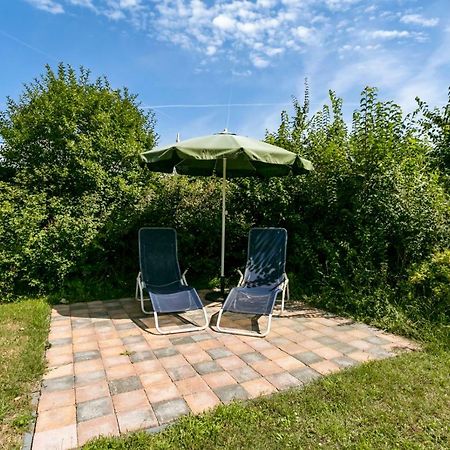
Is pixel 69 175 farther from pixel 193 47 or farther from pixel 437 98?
pixel 437 98

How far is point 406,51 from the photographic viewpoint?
5988 millimetres

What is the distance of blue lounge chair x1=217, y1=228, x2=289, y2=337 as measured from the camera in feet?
15.1

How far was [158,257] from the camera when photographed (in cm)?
551

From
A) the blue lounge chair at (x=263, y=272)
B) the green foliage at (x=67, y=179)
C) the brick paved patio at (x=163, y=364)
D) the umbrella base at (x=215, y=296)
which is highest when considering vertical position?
the green foliage at (x=67, y=179)

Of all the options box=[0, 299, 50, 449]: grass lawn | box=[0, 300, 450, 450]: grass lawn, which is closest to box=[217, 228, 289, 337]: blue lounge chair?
box=[0, 300, 450, 450]: grass lawn

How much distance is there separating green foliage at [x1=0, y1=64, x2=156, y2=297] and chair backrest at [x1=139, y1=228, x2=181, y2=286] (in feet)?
2.95

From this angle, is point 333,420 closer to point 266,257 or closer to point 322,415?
point 322,415

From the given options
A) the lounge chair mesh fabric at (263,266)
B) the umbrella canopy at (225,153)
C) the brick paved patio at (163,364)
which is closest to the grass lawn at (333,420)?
the brick paved patio at (163,364)

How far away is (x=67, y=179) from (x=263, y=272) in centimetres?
471

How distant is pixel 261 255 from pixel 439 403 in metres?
3.35

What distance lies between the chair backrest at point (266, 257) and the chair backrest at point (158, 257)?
4.12ft

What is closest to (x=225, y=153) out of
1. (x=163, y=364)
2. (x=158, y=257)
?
(x=158, y=257)

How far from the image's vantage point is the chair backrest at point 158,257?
535 cm

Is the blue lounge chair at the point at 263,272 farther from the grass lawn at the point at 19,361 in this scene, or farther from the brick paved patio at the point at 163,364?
the grass lawn at the point at 19,361
